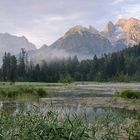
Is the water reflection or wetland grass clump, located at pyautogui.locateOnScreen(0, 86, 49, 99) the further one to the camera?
wetland grass clump, located at pyautogui.locateOnScreen(0, 86, 49, 99)

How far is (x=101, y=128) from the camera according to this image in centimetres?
1614

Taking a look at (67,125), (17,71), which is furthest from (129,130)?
(17,71)

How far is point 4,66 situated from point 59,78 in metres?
24.5

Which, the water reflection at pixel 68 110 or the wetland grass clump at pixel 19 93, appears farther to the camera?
the wetland grass clump at pixel 19 93

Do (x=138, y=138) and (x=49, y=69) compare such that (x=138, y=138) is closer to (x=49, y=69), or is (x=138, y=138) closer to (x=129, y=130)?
(x=129, y=130)

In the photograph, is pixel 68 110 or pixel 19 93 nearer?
pixel 68 110

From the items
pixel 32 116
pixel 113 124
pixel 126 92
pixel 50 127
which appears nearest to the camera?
pixel 50 127

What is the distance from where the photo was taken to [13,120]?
15125mm

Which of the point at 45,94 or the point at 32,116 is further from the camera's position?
the point at 45,94

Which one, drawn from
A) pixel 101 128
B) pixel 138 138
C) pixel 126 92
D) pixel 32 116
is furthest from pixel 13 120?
pixel 126 92

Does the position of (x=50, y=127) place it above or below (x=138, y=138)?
above

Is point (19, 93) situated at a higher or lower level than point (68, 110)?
lower

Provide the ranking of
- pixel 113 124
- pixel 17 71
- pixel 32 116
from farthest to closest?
1. pixel 17 71
2. pixel 113 124
3. pixel 32 116

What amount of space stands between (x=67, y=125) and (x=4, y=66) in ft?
564
